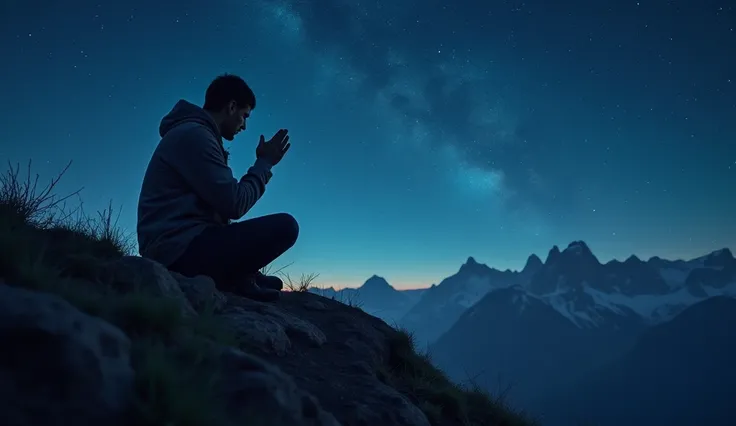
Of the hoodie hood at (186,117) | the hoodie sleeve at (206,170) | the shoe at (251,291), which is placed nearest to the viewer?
the hoodie sleeve at (206,170)

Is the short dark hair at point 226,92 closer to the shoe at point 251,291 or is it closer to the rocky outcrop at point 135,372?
the shoe at point 251,291

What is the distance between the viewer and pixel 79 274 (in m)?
3.24

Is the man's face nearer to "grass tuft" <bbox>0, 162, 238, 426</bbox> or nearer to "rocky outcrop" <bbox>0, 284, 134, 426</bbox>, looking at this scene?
"grass tuft" <bbox>0, 162, 238, 426</bbox>

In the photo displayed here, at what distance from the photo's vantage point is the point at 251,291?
5199 millimetres

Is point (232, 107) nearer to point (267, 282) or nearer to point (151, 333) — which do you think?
point (267, 282)

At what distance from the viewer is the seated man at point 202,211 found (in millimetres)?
4379

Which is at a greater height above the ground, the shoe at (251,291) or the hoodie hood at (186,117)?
the hoodie hood at (186,117)

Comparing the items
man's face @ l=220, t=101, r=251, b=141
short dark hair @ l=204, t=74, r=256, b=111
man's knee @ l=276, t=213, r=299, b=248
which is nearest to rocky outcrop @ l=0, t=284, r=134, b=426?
man's knee @ l=276, t=213, r=299, b=248

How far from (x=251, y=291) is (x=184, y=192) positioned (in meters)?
1.48

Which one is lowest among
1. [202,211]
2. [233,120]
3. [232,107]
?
[202,211]

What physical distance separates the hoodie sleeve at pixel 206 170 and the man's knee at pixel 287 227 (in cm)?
45

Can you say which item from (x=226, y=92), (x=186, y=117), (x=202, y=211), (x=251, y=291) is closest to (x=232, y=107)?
(x=226, y=92)

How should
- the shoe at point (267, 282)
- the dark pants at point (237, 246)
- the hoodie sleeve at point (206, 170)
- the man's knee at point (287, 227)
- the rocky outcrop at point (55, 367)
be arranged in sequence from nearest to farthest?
the rocky outcrop at point (55, 367), the hoodie sleeve at point (206, 170), the dark pants at point (237, 246), the man's knee at point (287, 227), the shoe at point (267, 282)

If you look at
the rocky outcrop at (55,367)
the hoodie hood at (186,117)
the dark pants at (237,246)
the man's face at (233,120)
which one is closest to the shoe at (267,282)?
the dark pants at (237,246)
